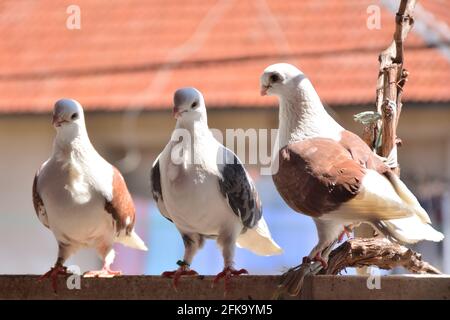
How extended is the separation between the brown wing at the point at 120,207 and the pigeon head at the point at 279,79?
15.1 inches

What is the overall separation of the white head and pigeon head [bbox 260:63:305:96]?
0.40 metres

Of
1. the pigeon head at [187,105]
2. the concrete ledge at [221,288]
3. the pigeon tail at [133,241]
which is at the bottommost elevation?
the concrete ledge at [221,288]

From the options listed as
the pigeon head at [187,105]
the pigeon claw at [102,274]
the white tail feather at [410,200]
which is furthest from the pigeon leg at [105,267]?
the white tail feather at [410,200]

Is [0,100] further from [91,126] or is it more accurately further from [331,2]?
[331,2]

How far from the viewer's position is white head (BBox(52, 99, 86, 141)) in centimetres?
174

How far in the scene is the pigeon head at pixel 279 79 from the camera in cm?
165

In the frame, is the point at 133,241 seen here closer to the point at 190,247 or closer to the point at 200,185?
the point at 190,247

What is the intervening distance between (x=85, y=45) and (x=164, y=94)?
0.50 meters

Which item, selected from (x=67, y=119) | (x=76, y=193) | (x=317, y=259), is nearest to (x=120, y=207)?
(x=76, y=193)

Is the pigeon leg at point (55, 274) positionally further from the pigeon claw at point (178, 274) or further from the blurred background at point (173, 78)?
the blurred background at point (173, 78)

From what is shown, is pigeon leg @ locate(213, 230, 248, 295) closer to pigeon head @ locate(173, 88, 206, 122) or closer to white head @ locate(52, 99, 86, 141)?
pigeon head @ locate(173, 88, 206, 122)

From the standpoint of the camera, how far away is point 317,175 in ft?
5.23

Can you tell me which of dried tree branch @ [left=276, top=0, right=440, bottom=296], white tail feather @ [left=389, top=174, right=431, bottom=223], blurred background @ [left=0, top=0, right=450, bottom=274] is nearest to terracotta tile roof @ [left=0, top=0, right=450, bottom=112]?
blurred background @ [left=0, top=0, right=450, bottom=274]
